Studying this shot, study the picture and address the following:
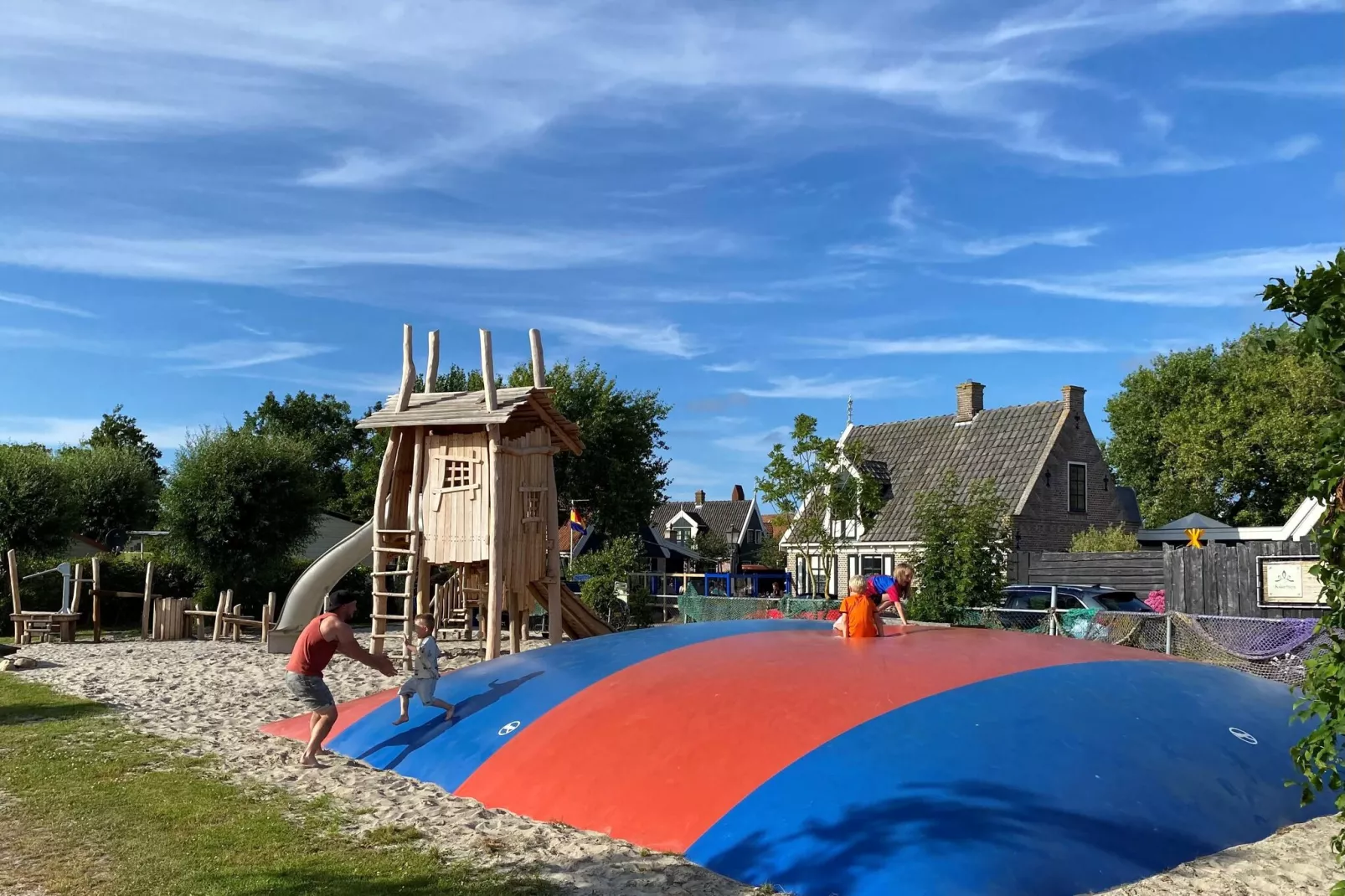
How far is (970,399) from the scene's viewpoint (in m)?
40.0

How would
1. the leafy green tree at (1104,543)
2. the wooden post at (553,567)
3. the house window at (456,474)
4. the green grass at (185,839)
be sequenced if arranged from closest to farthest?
the green grass at (185,839) < the house window at (456,474) < the wooden post at (553,567) < the leafy green tree at (1104,543)

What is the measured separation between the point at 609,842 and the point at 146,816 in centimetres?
382

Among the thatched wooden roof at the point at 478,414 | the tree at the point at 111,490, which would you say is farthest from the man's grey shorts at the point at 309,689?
the tree at the point at 111,490

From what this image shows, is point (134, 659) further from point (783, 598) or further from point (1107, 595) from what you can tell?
point (1107, 595)

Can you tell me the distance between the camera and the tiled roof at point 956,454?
120 ft

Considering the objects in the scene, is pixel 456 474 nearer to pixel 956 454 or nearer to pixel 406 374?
pixel 406 374

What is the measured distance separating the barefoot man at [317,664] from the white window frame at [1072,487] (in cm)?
3059

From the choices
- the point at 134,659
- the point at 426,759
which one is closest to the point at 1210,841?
the point at 426,759

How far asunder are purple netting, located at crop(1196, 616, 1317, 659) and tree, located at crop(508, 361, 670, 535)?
29280 mm

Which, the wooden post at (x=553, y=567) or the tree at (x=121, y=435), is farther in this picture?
the tree at (x=121, y=435)

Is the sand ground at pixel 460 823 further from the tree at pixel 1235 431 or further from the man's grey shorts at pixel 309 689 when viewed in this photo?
the tree at pixel 1235 431

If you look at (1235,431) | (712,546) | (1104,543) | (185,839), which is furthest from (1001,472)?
(712,546)

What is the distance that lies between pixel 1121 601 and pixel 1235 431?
2536 cm

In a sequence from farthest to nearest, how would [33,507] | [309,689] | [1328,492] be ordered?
1. [33,507]
2. [309,689]
3. [1328,492]
